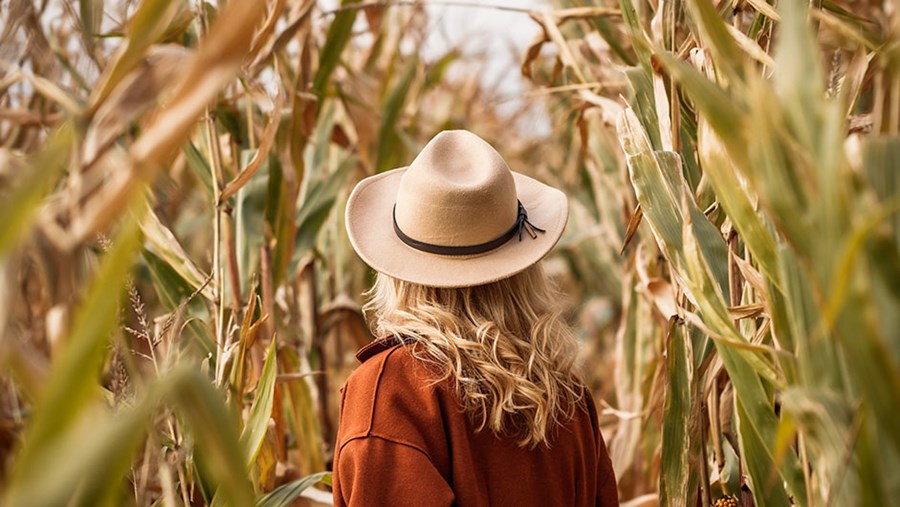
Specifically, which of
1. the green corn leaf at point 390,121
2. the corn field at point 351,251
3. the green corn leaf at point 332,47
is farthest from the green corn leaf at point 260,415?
the green corn leaf at point 390,121

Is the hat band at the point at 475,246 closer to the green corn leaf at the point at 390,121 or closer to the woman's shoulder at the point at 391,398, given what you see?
the woman's shoulder at the point at 391,398

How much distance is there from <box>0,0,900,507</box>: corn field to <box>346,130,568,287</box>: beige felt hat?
159mm

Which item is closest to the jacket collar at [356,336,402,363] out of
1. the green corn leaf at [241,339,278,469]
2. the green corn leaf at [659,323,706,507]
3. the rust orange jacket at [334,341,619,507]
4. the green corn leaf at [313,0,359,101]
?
the rust orange jacket at [334,341,619,507]

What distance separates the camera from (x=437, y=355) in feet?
3.63

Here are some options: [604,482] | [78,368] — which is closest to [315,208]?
[604,482]

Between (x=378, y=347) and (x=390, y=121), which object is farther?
(x=390, y=121)

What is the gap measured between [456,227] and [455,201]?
0.03 m

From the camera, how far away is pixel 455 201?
3.70ft

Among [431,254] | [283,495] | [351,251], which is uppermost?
[431,254]

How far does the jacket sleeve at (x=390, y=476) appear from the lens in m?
1.04

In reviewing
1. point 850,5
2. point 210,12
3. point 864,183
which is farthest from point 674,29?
point 850,5

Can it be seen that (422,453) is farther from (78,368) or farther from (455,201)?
(78,368)

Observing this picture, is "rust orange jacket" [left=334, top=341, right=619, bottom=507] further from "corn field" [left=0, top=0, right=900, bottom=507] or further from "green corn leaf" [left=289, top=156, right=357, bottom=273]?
"green corn leaf" [left=289, top=156, right=357, bottom=273]

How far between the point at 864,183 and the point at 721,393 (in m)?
0.68
